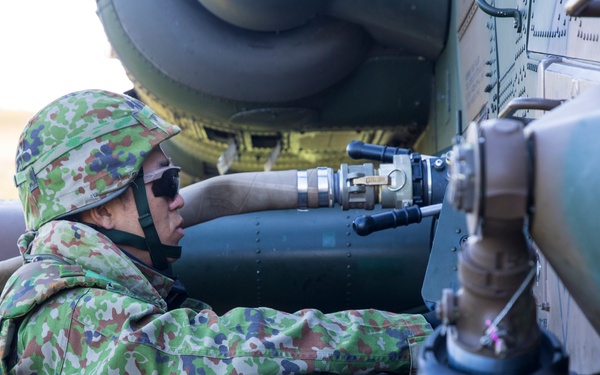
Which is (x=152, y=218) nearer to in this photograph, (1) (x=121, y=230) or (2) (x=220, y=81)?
(1) (x=121, y=230)

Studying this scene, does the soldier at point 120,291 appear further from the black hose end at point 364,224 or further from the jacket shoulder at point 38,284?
the black hose end at point 364,224

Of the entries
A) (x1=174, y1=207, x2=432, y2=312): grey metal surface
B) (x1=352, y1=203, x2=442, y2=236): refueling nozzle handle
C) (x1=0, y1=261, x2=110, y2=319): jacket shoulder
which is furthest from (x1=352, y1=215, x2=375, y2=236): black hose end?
(x1=174, y1=207, x2=432, y2=312): grey metal surface

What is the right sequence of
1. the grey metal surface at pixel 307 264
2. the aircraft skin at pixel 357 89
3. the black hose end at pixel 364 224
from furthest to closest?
1. the grey metal surface at pixel 307 264
2. the aircraft skin at pixel 357 89
3. the black hose end at pixel 364 224

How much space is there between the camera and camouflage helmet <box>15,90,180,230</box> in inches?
94.1

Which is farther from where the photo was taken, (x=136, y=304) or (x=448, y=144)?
(x=448, y=144)

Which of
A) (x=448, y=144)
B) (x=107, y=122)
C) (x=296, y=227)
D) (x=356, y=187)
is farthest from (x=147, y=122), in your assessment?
(x=448, y=144)

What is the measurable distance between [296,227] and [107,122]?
4.22 feet

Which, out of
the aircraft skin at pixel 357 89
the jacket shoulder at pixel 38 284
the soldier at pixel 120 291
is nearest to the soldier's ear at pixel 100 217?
the soldier at pixel 120 291

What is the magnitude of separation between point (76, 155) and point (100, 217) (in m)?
0.21

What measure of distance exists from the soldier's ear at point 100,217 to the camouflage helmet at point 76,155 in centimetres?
6

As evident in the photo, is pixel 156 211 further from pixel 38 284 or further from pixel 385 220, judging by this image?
pixel 385 220

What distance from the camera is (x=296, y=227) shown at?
354cm

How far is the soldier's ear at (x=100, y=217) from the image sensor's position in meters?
2.45

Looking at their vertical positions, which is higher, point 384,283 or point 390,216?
point 390,216
